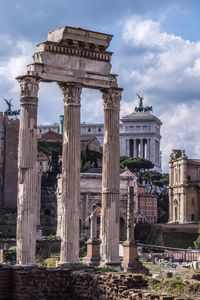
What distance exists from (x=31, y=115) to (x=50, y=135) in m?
95.0

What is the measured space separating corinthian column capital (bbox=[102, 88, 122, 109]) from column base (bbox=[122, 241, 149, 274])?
571 cm

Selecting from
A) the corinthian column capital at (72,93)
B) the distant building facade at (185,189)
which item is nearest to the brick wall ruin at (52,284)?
the corinthian column capital at (72,93)

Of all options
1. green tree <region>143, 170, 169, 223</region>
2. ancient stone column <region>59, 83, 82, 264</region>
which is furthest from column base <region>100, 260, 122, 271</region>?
green tree <region>143, 170, 169, 223</region>

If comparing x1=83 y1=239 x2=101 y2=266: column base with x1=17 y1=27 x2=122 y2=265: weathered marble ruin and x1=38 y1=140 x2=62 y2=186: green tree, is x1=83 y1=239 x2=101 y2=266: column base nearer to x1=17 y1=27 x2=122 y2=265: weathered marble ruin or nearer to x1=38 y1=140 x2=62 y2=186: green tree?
x1=17 y1=27 x2=122 y2=265: weathered marble ruin

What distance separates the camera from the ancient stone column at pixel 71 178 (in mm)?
24984

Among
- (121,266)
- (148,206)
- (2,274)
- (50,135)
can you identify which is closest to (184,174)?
(148,206)

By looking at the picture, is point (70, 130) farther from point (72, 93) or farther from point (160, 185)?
point (160, 185)

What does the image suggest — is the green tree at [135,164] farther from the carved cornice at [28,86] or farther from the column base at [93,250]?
the carved cornice at [28,86]

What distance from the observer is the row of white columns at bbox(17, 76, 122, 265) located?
23.9m

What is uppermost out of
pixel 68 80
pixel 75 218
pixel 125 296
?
pixel 68 80

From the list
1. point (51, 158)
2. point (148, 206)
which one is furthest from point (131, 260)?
point (51, 158)

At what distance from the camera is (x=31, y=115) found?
2417cm

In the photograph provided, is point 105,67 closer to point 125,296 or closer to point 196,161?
point 125,296

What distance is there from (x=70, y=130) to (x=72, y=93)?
1347 millimetres
